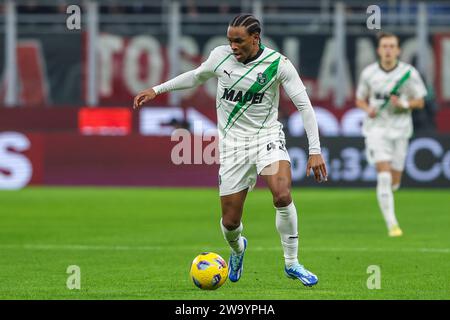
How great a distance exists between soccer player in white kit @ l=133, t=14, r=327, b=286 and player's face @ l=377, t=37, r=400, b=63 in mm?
5083

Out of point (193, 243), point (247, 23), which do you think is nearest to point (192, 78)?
point (247, 23)

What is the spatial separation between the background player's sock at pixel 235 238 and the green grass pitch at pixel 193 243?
0.94 feet

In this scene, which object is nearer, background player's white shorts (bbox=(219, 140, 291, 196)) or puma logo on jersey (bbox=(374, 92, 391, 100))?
background player's white shorts (bbox=(219, 140, 291, 196))

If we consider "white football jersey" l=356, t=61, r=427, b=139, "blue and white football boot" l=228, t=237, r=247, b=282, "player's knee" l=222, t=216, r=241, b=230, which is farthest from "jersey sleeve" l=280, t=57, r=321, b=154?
"white football jersey" l=356, t=61, r=427, b=139

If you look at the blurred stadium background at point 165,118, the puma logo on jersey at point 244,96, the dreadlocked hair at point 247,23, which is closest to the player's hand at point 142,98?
the puma logo on jersey at point 244,96

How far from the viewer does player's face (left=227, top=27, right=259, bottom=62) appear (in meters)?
9.77

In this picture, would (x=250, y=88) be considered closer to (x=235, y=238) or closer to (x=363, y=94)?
(x=235, y=238)

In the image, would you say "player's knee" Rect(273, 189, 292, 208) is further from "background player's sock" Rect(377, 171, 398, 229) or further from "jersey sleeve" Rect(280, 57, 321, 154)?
"background player's sock" Rect(377, 171, 398, 229)

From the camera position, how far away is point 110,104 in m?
25.1

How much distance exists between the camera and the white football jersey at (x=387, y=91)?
1534 cm

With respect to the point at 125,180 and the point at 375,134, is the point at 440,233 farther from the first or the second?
the point at 125,180

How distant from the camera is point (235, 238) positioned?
10375 millimetres

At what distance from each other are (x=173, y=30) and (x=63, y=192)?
14.4 feet

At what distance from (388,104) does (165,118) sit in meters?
9.40
